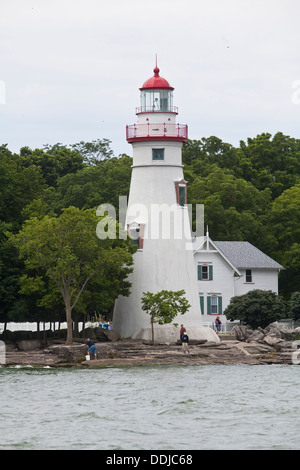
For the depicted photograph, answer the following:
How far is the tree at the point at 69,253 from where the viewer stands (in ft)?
178

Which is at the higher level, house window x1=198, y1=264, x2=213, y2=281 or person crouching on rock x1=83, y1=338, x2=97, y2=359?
house window x1=198, y1=264, x2=213, y2=281

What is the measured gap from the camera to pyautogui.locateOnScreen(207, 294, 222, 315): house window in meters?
67.8

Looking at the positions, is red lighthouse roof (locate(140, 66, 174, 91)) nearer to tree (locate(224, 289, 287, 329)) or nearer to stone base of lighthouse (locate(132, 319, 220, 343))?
stone base of lighthouse (locate(132, 319, 220, 343))

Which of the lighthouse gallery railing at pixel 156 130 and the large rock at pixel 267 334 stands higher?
the lighthouse gallery railing at pixel 156 130

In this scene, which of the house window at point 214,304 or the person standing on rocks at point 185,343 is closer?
the person standing on rocks at point 185,343

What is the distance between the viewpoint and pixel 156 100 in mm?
57250

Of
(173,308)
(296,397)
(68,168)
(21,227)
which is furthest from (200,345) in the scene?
(68,168)

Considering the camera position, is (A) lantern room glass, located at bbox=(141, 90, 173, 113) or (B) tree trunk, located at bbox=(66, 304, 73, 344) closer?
(B) tree trunk, located at bbox=(66, 304, 73, 344)

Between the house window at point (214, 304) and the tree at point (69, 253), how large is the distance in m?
13.3

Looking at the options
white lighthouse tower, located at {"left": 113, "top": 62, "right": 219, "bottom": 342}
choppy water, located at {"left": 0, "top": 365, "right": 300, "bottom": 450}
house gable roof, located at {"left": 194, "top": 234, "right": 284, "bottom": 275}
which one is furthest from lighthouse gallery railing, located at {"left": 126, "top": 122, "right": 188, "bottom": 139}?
choppy water, located at {"left": 0, "top": 365, "right": 300, "bottom": 450}

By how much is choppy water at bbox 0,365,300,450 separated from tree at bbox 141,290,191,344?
4668mm

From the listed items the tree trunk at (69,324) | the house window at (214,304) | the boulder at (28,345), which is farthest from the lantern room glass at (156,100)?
the house window at (214,304)

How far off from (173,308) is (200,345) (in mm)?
2473

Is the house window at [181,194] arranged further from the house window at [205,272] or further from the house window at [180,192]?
the house window at [205,272]
